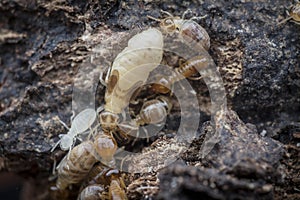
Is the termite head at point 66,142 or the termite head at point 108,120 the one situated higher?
the termite head at point 108,120

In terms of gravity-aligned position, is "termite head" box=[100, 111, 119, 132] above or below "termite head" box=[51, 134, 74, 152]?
above

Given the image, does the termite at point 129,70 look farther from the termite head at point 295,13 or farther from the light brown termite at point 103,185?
the termite head at point 295,13

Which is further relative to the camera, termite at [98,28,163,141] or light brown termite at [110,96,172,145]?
light brown termite at [110,96,172,145]

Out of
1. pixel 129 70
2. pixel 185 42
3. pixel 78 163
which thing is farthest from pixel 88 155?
pixel 185 42

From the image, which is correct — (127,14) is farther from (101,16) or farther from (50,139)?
(50,139)

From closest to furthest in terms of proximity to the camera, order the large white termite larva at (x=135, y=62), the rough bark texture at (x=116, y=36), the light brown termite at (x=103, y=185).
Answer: the light brown termite at (x=103, y=185)
the large white termite larva at (x=135, y=62)
the rough bark texture at (x=116, y=36)

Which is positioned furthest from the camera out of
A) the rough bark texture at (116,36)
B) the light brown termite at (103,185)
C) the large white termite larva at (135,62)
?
the rough bark texture at (116,36)

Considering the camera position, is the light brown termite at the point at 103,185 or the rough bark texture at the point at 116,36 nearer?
the light brown termite at the point at 103,185

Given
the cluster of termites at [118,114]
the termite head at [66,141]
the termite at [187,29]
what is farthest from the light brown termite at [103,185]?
the termite at [187,29]

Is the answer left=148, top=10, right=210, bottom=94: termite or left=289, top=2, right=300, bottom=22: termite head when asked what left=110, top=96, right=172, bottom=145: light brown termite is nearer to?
left=148, top=10, right=210, bottom=94: termite

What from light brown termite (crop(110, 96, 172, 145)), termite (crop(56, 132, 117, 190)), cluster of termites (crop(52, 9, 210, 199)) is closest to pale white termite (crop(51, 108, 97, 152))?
cluster of termites (crop(52, 9, 210, 199))
